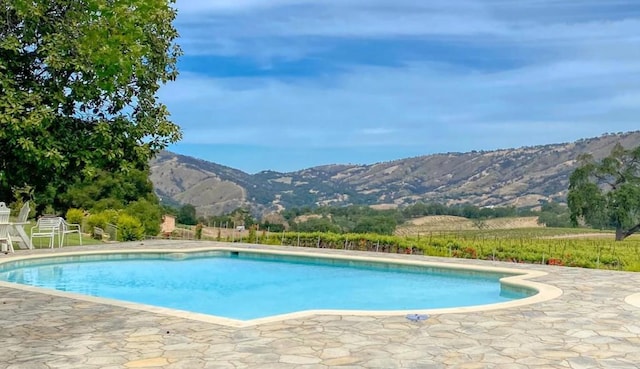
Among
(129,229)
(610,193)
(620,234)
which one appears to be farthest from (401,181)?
(129,229)

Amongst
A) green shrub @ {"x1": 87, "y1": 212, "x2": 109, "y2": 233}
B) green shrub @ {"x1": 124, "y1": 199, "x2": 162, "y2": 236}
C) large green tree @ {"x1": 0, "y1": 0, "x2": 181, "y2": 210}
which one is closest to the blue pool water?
large green tree @ {"x1": 0, "y1": 0, "x2": 181, "y2": 210}

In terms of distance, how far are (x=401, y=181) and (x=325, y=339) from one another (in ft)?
361

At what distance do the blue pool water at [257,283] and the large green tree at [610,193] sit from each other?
3134cm

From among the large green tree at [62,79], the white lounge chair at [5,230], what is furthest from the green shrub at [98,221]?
the large green tree at [62,79]

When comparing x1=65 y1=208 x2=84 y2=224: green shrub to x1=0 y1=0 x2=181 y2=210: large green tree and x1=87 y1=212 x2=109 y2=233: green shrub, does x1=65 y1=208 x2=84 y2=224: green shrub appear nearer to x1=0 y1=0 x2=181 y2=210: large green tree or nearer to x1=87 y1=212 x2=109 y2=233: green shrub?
x1=87 y1=212 x2=109 y2=233: green shrub

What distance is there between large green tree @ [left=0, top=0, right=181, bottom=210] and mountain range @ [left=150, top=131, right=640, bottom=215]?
76.6m

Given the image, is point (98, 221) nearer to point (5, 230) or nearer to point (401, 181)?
point (5, 230)

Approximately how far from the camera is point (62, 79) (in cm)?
590

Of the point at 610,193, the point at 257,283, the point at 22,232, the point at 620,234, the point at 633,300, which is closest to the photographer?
the point at 633,300

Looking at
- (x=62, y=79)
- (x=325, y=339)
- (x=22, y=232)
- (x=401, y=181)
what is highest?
(x=401, y=181)

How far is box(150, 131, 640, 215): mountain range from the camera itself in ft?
299

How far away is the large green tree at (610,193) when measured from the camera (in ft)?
135

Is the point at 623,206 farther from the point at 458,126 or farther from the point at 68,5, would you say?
the point at 68,5

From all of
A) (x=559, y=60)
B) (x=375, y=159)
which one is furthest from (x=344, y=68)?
(x=375, y=159)
